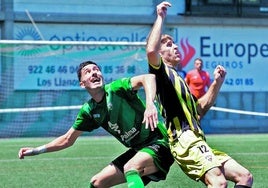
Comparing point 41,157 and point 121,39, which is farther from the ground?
point 121,39

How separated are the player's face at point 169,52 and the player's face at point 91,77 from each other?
2.14 feet

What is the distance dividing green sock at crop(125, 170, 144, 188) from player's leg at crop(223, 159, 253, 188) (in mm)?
725

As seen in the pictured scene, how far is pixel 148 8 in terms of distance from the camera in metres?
25.6

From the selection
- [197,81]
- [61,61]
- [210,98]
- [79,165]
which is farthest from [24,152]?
[61,61]

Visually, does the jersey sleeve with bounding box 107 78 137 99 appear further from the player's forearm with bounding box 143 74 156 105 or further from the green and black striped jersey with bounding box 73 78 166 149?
the player's forearm with bounding box 143 74 156 105

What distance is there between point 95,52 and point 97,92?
15.0m

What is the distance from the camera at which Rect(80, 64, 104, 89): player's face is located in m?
7.37

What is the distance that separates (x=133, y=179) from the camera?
6.95 m

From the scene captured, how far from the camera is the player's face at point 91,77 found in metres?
7.37

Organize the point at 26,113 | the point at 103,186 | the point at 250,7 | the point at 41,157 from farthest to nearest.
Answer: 1. the point at 250,7
2. the point at 26,113
3. the point at 41,157
4. the point at 103,186

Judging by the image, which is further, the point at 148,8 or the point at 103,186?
the point at 148,8

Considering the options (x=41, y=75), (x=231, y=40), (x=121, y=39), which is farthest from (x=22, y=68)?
(x=231, y=40)

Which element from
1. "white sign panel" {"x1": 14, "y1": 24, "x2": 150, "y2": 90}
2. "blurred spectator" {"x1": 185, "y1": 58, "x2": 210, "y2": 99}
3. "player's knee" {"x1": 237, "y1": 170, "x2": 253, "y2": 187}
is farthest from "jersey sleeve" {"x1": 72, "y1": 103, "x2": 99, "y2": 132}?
"white sign panel" {"x1": 14, "y1": 24, "x2": 150, "y2": 90}

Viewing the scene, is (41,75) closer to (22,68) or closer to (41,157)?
(22,68)
